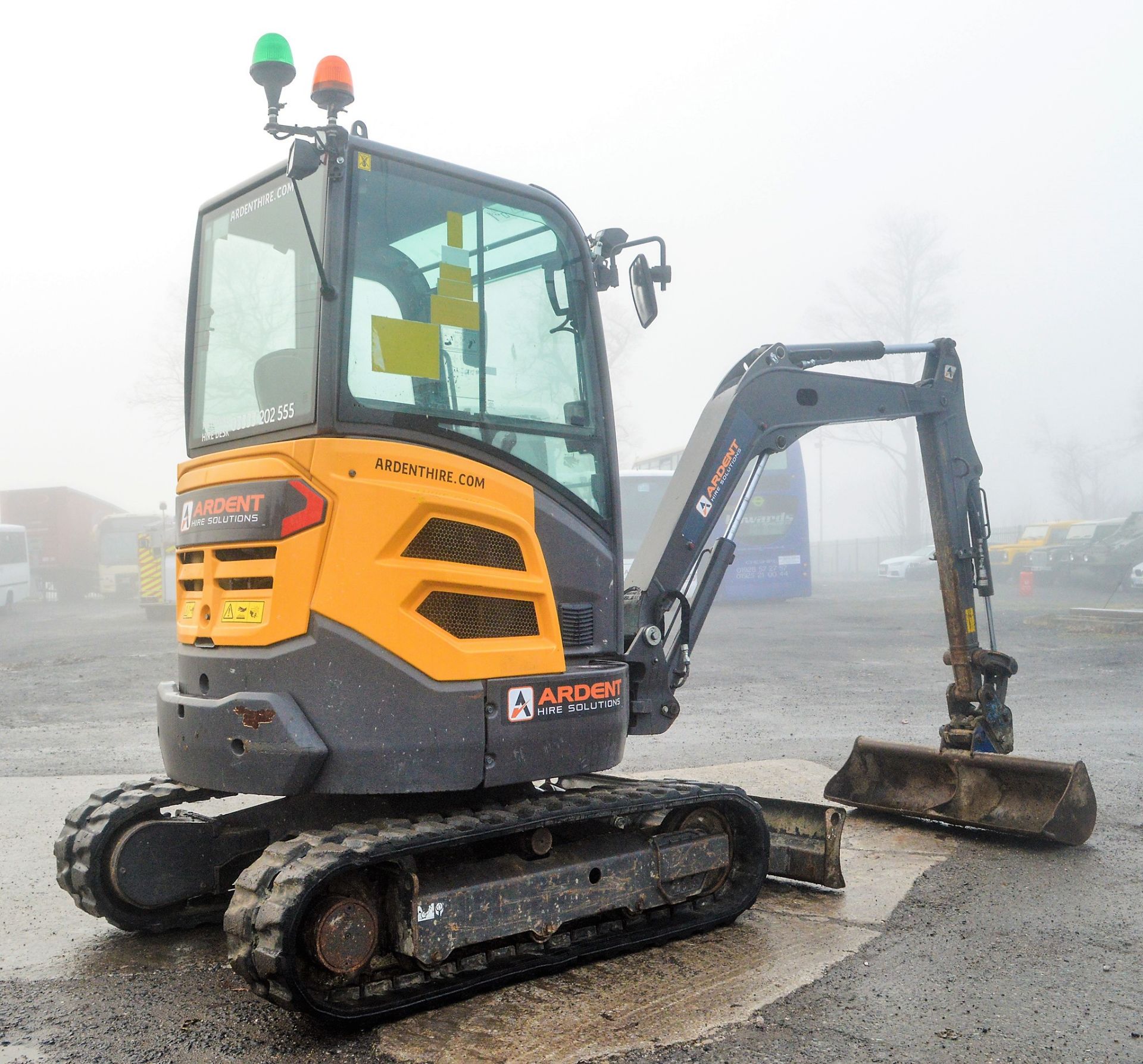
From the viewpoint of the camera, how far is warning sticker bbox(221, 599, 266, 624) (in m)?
3.85

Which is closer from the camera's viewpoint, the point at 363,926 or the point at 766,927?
the point at 363,926

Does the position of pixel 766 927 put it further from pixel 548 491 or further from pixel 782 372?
pixel 782 372

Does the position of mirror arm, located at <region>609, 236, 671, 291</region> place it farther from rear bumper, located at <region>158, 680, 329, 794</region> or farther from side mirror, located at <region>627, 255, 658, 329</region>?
rear bumper, located at <region>158, 680, 329, 794</region>

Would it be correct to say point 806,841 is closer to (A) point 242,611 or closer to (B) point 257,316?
(A) point 242,611

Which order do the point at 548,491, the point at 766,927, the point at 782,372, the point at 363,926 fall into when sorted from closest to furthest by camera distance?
the point at 363,926, the point at 548,491, the point at 766,927, the point at 782,372

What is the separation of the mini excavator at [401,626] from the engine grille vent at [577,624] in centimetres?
1

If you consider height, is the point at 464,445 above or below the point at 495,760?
above

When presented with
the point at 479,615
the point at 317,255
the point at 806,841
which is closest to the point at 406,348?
the point at 317,255

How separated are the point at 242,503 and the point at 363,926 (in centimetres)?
153

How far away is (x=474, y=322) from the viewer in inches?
165

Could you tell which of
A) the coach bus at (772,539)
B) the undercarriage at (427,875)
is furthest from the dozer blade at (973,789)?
the coach bus at (772,539)

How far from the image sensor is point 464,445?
4.07 m

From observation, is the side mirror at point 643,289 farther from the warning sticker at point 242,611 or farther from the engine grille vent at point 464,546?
the warning sticker at point 242,611

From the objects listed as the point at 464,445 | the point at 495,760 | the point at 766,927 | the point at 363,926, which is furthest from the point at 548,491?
the point at 766,927
